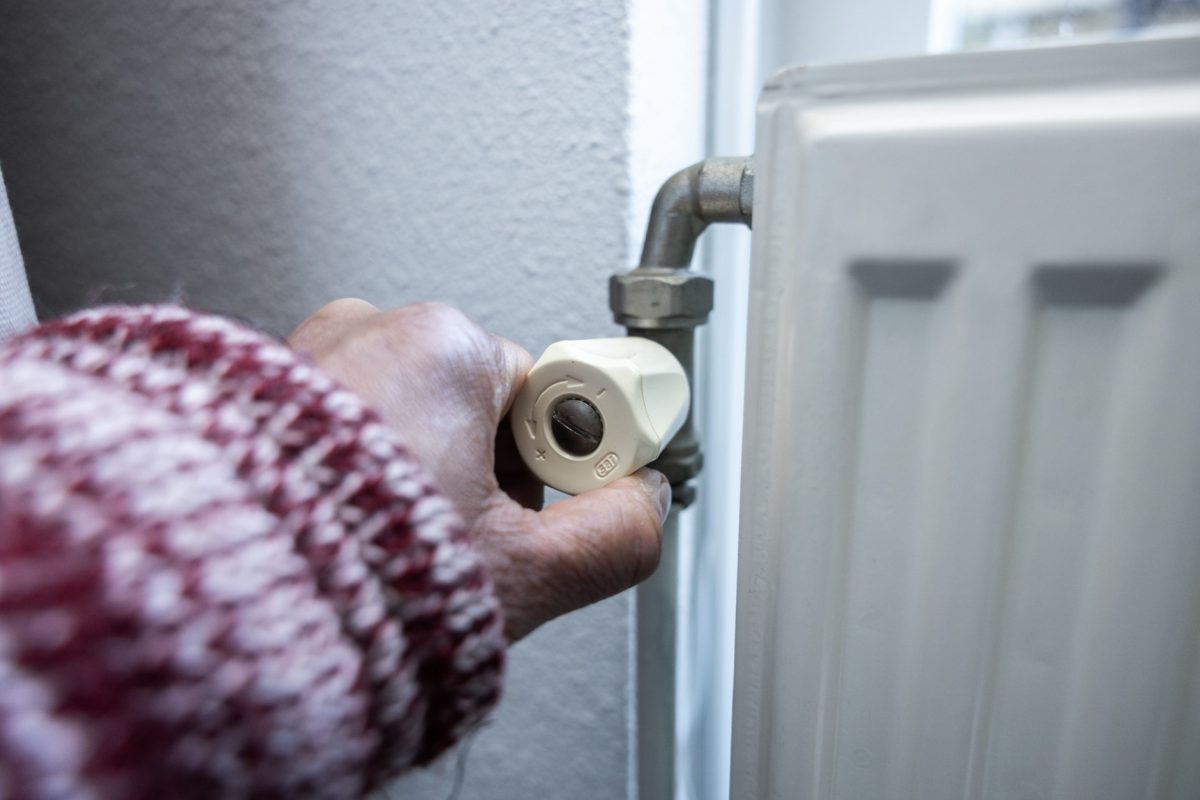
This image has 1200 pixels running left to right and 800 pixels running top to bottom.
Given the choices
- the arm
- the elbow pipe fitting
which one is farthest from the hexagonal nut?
the arm

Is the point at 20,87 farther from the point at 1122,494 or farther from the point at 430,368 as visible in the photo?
the point at 1122,494

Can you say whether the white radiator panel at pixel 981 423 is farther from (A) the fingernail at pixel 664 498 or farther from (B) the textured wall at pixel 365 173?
(B) the textured wall at pixel 365 173

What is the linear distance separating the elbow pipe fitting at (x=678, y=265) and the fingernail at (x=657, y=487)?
3 centimetres

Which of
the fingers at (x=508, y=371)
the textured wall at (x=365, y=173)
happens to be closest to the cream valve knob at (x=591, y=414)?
the fingers at (x=508, y=371)

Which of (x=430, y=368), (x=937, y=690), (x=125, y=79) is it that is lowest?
(x=937, y=690)

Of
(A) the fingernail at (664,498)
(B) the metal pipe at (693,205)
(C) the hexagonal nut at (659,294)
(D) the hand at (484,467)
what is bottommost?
(A) the fingernail at (664,498)

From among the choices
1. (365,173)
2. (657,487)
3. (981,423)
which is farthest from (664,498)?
→ (365,173)

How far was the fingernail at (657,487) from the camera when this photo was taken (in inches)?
10.5

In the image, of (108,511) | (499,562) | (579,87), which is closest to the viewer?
(108,511)

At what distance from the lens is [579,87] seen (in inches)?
13.3

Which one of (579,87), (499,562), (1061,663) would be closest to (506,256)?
(579,87)

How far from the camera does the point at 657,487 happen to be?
0.90 ft

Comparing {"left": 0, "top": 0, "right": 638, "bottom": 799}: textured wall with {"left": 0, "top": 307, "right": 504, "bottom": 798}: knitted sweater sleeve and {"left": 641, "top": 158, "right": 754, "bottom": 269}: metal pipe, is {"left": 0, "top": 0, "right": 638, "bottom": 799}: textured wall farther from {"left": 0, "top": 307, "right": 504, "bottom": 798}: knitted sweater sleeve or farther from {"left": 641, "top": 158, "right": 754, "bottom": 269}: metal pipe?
{"left": 0, "top": 307, "right": 504, "bottom": 798}: knitted sweater sleeve

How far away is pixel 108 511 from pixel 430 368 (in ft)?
0.39
